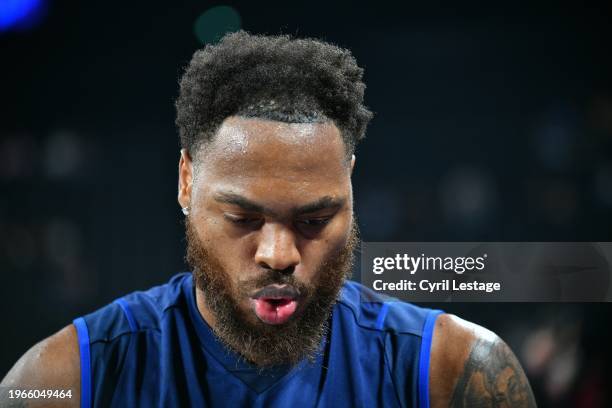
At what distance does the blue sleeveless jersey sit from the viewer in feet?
5.02

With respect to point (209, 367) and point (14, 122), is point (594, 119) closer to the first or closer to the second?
point (209, 367)

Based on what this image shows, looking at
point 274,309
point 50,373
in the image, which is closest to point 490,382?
point 274,309

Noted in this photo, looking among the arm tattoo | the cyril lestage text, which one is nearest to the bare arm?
the cyril lestage text

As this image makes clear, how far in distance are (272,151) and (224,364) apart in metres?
A: 0.53

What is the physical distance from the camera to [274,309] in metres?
1.42

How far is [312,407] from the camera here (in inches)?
60.3

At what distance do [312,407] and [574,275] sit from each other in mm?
890

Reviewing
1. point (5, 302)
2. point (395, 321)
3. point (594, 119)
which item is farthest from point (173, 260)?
point (594, 119)

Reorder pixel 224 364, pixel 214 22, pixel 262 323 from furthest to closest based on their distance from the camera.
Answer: pixel 214 22
pixel 224 364
pixel 262 323

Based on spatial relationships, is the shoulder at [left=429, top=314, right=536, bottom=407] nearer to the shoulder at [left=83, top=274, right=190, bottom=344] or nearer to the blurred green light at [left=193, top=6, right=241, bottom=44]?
the shoulder at [left=83, top=274, right=190, bottom=344]

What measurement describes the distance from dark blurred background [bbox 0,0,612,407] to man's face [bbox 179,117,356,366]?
72cm

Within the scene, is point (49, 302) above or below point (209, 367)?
above

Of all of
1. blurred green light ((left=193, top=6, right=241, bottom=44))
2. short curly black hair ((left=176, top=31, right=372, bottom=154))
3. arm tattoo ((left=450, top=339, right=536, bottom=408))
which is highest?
blurred green light ((left=193, top=6, right=241, bottom=44))

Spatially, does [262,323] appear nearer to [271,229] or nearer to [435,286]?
[271,229]
